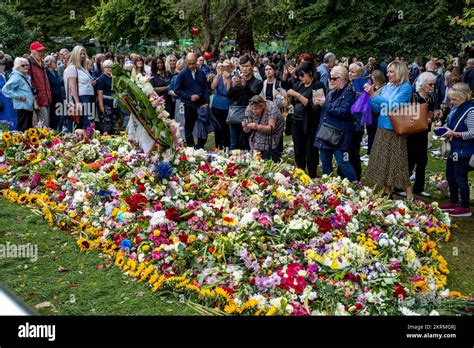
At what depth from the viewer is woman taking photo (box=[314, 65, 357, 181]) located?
320 inches

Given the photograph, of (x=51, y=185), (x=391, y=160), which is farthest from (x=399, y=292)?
(x=51, y=185)

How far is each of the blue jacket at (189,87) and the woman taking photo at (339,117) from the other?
343 cm

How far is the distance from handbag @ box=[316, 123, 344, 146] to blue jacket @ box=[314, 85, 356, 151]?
0.05 metres

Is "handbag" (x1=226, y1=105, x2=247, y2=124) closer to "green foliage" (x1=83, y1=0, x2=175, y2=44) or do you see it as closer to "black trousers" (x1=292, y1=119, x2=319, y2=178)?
"black trousers" (x1=292, y1=119, x2=319, y2=178)

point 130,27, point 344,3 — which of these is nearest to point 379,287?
point 344,3

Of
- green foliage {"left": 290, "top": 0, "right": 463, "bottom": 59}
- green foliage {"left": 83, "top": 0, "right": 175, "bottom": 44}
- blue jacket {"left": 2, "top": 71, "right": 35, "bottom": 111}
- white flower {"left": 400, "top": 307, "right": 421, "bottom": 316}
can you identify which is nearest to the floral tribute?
white flower {"left": 400, "top": 307, "right": 421, "bottom": 316}

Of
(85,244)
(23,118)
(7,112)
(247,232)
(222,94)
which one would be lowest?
(85,244)

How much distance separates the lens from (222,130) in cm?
1149

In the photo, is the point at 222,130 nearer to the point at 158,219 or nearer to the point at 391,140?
the point at 391,140

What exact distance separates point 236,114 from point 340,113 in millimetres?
2389

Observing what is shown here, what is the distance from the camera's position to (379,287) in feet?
16.2
